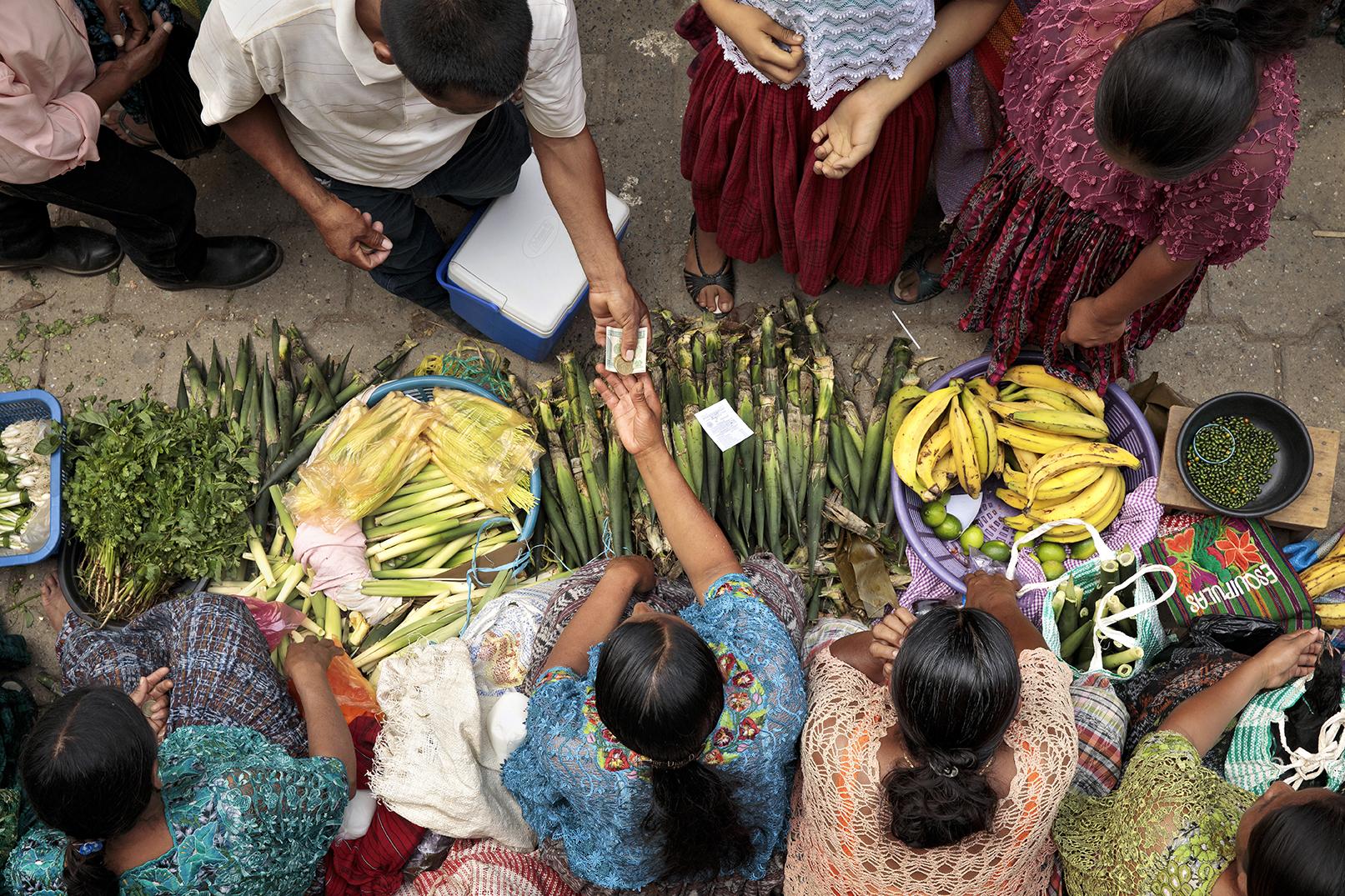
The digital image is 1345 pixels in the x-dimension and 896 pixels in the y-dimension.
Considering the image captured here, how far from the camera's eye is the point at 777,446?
342cm

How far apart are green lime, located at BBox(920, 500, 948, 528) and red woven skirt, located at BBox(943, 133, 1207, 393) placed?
20.3 inches

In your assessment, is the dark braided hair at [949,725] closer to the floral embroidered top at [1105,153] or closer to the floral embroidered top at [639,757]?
the floral embroidered top at [639,757]

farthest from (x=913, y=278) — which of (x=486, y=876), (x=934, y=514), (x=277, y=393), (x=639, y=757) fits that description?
(x=486, y=876)

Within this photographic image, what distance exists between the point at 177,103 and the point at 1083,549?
3717 millimetres

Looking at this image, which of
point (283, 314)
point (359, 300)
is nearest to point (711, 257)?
point (359, 300)

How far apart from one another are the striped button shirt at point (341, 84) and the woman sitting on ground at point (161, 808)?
1673 mm

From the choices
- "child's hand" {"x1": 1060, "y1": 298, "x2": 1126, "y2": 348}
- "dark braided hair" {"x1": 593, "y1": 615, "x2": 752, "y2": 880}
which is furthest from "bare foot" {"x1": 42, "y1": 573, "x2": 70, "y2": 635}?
"child's hand" {"x1": 1060, "y1": 298, "x2": 1126, "y2": 348}

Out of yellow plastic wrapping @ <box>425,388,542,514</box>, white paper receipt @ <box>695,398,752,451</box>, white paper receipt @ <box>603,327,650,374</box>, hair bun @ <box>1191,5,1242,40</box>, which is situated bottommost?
yellow plastic wrapping @ <box>425,388,542,514</box>

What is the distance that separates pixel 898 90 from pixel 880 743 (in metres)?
1.97

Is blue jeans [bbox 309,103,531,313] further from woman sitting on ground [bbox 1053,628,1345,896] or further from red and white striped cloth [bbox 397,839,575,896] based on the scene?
woman sitting on ground [bbox 1053,628,1345,896]

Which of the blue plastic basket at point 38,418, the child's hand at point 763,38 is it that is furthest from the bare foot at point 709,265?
the blue plastic basket at point 38,418

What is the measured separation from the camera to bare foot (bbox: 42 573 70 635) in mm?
3441

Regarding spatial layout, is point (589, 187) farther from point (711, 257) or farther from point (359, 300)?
point (359, 300)

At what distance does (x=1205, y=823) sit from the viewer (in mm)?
2270
